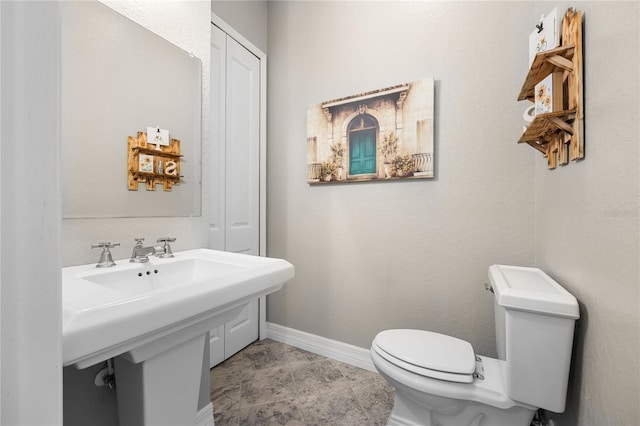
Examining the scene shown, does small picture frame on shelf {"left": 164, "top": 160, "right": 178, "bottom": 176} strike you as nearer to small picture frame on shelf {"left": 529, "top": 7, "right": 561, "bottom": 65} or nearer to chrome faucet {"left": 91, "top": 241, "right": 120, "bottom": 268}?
chrome faucet {"left": 91, "top": 241, "right": 120, "bottom": 268}

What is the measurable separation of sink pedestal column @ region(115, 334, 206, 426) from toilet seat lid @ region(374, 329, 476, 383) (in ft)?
2.52

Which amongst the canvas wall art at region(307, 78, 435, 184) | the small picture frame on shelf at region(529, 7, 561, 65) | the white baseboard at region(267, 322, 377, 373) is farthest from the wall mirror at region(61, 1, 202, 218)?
the small picture frame on shelf at region(529, 7, 561, 65)

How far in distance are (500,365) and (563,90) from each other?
3.54ft

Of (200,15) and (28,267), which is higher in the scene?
(200,15)

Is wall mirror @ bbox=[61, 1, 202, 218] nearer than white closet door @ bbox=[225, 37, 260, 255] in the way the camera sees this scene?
Yes

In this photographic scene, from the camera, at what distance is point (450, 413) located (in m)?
1.13

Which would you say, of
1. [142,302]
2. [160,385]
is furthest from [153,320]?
[160,385]

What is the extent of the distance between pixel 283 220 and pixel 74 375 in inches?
57.0

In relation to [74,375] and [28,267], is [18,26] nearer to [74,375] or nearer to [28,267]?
[28,267]

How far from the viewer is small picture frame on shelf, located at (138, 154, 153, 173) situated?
118 cm

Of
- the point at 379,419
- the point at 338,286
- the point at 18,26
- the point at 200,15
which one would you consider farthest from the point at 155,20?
the point at 379,419

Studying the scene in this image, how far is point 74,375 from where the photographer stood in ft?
3.05

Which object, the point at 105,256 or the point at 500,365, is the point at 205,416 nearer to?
the point at 105,256

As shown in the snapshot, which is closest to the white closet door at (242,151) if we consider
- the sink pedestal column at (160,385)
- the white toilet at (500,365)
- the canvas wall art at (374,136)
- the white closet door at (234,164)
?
the white closet door at (234,164)
